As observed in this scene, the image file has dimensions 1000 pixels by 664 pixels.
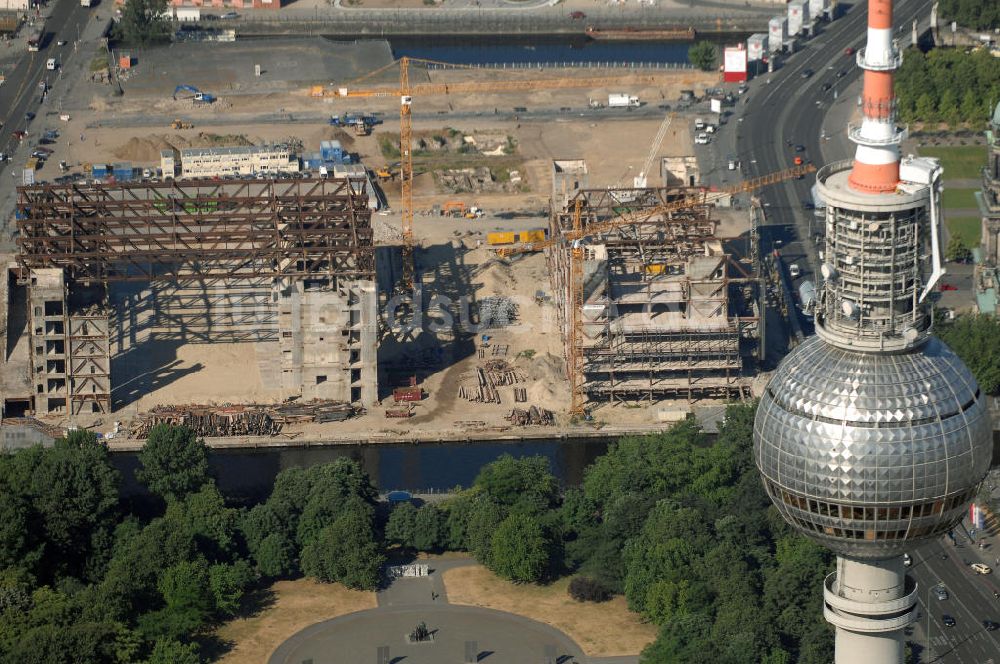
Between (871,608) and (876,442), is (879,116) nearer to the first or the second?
(876,442)

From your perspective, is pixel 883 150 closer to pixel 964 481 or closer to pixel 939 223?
pixel 939 223

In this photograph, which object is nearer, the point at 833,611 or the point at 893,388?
the point at 893,388

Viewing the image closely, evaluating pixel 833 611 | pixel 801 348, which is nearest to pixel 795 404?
pixel 801 348

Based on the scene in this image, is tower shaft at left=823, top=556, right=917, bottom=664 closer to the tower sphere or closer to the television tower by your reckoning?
the television tower

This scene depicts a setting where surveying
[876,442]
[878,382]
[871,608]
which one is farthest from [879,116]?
[871,608]

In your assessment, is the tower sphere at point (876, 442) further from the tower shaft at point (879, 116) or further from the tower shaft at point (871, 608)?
the tower shaft at point (879, 116)

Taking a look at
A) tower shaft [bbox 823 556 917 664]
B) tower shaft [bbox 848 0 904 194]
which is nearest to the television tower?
tower shaft [bbox 848 0 904 194]

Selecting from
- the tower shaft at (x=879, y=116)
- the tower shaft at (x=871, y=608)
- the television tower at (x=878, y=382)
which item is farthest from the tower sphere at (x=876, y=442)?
the tower shaft at (x=879, y=116)
